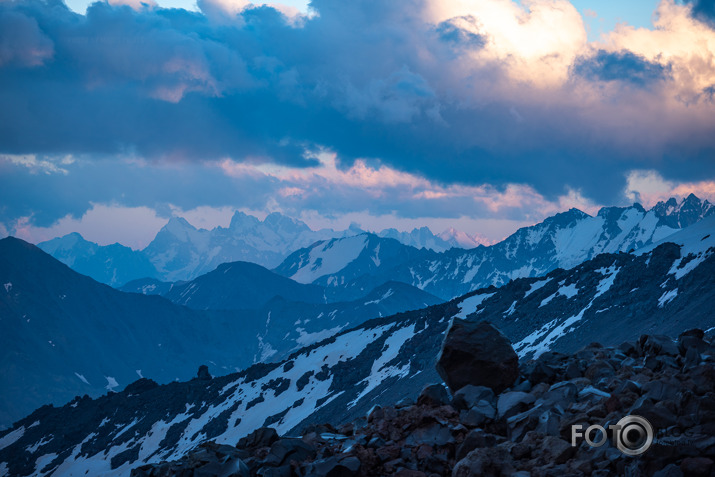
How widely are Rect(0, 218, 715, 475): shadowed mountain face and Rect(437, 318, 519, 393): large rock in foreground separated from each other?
307ft

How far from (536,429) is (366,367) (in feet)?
484

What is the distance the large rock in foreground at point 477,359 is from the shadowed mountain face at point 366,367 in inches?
3684

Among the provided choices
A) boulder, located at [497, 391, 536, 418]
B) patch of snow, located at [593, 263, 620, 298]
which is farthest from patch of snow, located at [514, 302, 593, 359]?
boulder, located at [497, 391, 536, 418]

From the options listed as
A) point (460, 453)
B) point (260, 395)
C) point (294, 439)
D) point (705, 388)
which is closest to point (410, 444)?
point (460, 453)

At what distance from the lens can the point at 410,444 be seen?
20469 millimetres

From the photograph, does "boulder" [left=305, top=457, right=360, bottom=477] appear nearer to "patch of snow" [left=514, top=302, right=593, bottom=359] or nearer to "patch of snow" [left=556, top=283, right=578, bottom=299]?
"patch of snow" [left=514, top=302, right=593, bottom=359]

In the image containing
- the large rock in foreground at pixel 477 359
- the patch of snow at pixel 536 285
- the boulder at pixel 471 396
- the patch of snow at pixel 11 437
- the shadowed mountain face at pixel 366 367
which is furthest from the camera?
the patch of snow at pixel 11 437

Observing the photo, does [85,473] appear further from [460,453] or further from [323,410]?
[460,453]

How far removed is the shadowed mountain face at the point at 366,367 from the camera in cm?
12850

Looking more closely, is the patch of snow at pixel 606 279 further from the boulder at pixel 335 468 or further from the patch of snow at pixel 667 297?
the boulder at pixel 335 468

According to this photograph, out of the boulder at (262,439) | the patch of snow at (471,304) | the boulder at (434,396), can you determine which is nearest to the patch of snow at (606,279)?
the patch of snow at (471,304)

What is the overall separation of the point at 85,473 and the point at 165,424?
22.8 metres

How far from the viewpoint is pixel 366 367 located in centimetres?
16338

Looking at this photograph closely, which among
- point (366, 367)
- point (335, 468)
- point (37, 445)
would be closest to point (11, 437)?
point (37, 445)
